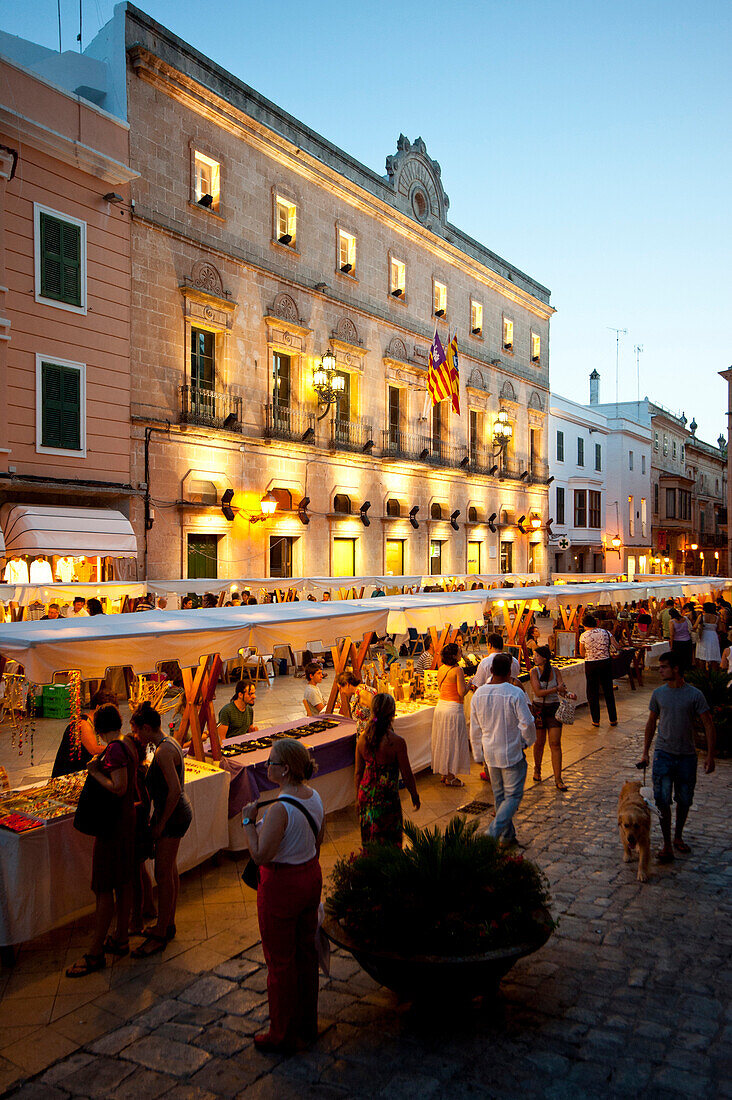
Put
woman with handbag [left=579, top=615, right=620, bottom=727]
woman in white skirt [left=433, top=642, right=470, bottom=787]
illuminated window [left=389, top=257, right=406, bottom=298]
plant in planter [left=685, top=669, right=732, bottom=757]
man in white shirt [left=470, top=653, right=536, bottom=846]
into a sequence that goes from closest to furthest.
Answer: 1. man in white shirt [left=470, top=653, right=536, bottom=846]
2. woman in white skirt [left=433, top=642, right=470, bottom=787]
3. plant in planter [left=685, top=669, right=732, bottom=757]
4. woman with handbag [left=579, top=615, right=620, bottom=727]
5. illuminated window [left=389, top=257, right=406, bottom=298]

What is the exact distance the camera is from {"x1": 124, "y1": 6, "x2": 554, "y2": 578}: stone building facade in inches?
840

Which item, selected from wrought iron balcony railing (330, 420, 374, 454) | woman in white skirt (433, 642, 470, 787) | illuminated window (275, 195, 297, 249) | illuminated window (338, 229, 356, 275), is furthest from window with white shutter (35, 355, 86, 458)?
woman in white skirt (433, 642, 470, 787)

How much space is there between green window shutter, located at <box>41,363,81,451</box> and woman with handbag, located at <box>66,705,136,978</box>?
14.7 metres

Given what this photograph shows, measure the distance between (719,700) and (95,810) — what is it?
30.6 feet

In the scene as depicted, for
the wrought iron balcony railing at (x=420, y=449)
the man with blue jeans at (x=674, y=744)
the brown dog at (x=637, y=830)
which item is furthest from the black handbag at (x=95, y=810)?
the wrought iron balcony railing at (x=420, y=449)

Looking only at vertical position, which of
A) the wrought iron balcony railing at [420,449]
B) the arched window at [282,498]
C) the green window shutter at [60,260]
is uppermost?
the green window shutter at [60,260]

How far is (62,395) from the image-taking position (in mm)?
18891

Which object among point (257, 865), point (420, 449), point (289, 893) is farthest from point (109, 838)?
point (420, 449)

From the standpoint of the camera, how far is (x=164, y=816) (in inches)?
224

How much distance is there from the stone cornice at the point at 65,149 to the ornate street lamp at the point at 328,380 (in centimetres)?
819

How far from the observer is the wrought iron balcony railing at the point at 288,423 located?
2459cm

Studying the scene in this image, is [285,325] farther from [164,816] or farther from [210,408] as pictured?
[164,816]

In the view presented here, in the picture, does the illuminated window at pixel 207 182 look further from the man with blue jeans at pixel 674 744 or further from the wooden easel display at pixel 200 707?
the man with blue jeans at pixel 674 744

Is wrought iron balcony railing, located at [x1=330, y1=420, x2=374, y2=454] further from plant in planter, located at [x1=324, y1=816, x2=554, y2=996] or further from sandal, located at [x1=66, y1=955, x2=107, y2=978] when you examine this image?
plant in planter, located at [x1=324, y1=816, x2=554, y2=996]
